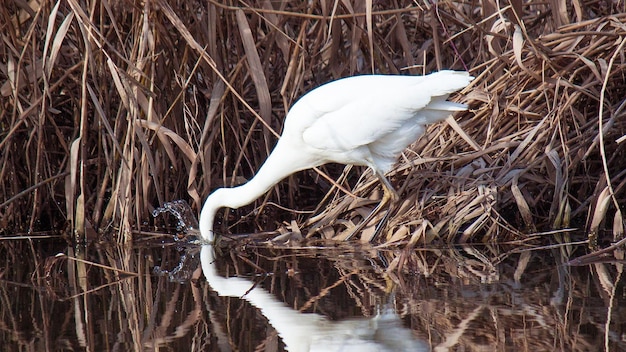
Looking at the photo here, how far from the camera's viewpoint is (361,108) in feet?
15.1

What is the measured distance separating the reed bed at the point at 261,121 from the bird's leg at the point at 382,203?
2.3 inches

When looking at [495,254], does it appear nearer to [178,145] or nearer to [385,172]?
[385,172]

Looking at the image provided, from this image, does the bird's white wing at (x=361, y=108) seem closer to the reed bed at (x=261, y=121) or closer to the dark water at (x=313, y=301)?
the reed bed at (x=261, y=121)

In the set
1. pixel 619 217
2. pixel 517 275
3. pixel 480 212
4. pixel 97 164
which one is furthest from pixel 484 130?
pixel 97 164

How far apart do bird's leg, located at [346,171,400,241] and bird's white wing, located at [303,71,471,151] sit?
0.29 meters

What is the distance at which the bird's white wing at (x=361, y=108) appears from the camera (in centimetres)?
456

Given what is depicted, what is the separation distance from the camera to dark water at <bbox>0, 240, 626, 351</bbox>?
297cm

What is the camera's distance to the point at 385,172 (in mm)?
4855

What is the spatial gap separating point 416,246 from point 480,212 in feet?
1.26

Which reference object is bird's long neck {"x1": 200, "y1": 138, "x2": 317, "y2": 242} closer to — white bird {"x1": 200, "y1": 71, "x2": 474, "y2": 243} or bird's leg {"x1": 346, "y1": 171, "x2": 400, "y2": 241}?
white bird {"x1": 200, "y1": 71, "x2": 474, "y2": 243}

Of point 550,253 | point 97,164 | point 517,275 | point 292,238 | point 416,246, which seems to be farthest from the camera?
point 97,164

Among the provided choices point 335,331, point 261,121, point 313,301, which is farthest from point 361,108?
point 335,331

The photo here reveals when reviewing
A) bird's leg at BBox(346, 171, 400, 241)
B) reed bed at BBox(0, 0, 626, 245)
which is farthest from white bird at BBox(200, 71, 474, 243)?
reed bed at BBox(0, 0, 626, 245)

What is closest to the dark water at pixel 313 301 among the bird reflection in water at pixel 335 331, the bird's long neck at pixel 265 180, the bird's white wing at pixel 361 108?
the bird reflection in water at pixel 335 331
